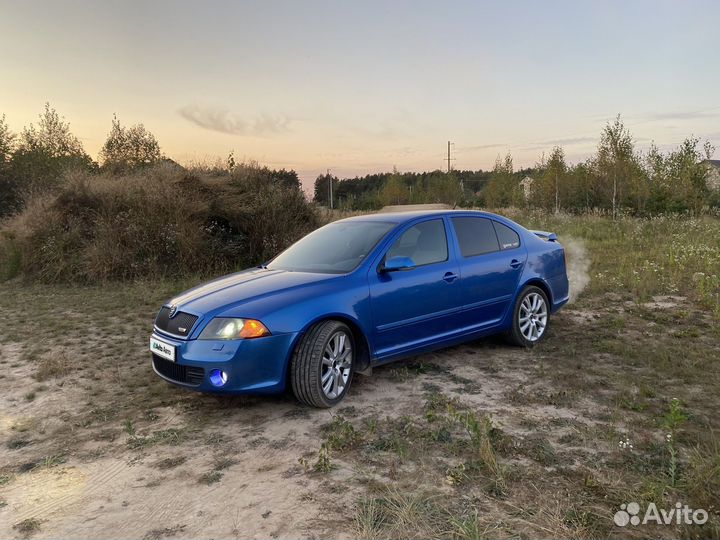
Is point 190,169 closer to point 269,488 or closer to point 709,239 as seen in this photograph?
point 269,488

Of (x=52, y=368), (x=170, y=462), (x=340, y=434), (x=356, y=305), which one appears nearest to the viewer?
(x=170, y=462)

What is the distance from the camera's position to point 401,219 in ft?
17.0

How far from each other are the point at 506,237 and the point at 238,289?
3060 mm

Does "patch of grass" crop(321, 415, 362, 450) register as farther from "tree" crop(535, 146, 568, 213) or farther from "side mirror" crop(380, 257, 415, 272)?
"tree" crop(535, 146, 568, 213)

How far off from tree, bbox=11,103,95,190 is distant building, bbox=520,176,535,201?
27548 millimetres

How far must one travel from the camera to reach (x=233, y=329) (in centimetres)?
395

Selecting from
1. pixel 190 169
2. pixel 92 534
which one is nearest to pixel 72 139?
pixel 190 169

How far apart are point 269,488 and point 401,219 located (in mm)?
2931

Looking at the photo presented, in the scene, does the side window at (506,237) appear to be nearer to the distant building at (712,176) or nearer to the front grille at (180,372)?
the front grille at (180,372)

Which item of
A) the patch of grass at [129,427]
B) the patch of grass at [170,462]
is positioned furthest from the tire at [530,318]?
the patch of grass at [129,427]

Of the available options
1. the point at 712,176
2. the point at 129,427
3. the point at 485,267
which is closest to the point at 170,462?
the point at 129,427

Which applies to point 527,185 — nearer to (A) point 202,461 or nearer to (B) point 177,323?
(B) point 177,323

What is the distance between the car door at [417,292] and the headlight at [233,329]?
1.03 m

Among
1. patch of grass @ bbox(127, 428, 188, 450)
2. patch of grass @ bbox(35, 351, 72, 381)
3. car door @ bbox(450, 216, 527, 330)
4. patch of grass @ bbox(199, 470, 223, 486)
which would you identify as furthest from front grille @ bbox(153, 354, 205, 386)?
car door @ bbox(450, 216, 527, 330)
